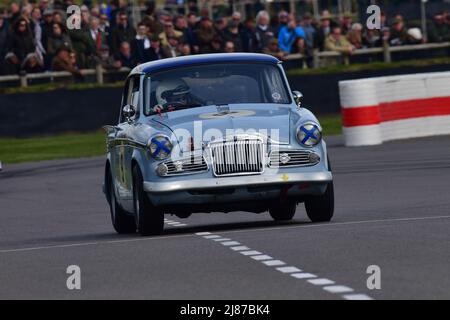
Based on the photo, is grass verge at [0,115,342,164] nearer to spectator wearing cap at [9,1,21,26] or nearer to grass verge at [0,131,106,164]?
grass verge at [0,131,106,164]

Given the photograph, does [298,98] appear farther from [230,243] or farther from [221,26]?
[221,26]

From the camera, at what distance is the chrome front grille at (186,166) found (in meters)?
13.5

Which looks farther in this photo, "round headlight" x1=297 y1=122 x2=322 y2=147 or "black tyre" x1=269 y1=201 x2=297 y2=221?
"black tyre" x1=269 y1=201 x2=297 y2=221

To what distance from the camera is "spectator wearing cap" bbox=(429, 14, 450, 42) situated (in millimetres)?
36906

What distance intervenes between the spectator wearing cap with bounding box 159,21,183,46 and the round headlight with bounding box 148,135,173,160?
61.3ft

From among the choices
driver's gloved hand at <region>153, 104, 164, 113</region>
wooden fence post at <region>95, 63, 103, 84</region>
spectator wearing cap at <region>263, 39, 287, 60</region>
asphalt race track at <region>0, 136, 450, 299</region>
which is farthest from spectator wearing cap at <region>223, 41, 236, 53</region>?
driver's gloved hand at <region>153, 104, 164, 113</region>

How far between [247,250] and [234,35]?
21.8 metres

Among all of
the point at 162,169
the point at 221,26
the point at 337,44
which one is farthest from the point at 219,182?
the point at 337,44

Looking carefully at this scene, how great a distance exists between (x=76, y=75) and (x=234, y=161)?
1934 centimetres

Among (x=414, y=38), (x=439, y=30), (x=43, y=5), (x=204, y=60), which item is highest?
(x=204, y=60)

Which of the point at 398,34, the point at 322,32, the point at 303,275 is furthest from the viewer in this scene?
the point at 398,34

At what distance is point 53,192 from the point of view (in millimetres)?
21969

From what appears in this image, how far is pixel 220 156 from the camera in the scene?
13461mm
